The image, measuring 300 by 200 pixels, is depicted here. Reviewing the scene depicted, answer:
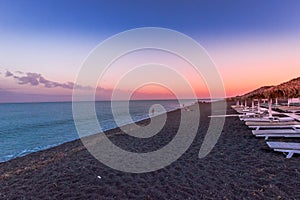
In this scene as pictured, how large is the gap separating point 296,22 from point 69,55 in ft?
50.4

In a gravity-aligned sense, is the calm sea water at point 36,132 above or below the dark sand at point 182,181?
below

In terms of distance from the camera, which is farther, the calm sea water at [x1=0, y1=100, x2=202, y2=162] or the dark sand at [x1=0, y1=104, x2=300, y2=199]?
the calm sea water at [x1=0, y1=100, x2=202, y2=162]

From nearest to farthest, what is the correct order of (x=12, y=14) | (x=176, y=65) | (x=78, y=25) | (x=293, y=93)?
(x=293, y=93) < (x=12, y=14) < (x=78, y=25) < (x=176, y=65)

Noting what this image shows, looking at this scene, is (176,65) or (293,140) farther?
(176,65)

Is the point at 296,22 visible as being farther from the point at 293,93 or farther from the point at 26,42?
the point at 26,42

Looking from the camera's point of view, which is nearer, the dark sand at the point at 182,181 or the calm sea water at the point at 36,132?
the dark sand at the point at 182,181

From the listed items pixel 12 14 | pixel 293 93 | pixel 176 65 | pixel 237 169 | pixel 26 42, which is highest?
pixel 12 14

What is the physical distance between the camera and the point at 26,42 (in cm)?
1457

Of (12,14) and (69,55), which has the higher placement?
(12,14)

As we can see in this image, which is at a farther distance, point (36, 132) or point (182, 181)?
point (36, 132)

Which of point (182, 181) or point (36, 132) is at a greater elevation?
point (182, 181)

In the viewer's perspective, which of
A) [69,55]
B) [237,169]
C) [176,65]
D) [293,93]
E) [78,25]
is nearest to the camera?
[237,169]

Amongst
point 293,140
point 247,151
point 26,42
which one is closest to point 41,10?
point 26,42

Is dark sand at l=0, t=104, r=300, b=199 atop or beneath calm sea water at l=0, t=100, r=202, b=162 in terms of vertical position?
atop
